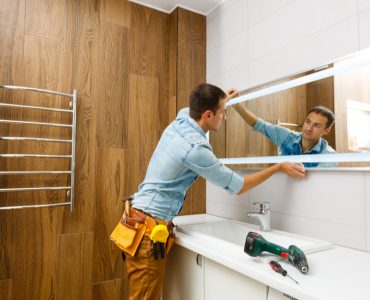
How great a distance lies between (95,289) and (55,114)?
1.13m

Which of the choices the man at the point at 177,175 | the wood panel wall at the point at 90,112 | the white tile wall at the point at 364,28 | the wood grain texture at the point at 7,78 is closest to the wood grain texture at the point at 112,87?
the wood panel wall at the point at 90,112

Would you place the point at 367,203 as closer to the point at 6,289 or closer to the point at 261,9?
the point at 261,9

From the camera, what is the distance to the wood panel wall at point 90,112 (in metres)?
1.66

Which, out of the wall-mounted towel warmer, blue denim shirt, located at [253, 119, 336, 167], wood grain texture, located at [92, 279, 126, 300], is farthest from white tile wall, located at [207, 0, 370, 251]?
the wall-mounted towel warmer

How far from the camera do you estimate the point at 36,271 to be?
1.67 m

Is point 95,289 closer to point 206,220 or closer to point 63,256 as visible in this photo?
point 63,256

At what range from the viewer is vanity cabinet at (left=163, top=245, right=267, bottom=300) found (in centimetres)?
106

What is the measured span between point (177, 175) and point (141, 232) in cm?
31

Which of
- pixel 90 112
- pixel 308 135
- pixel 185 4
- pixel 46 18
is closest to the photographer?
pixel 308 135

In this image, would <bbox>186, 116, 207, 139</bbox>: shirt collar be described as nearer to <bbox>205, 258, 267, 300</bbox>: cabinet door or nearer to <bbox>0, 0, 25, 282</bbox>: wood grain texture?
<bbox>205, 258, 267, 300</bbox>: cabinet door

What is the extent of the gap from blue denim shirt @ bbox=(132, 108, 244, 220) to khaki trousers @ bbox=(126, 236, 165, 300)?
6.5 inches

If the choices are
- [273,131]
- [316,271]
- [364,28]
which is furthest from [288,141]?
[316,271]

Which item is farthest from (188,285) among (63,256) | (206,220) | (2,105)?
(2,105)

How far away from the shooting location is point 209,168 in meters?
1.28
